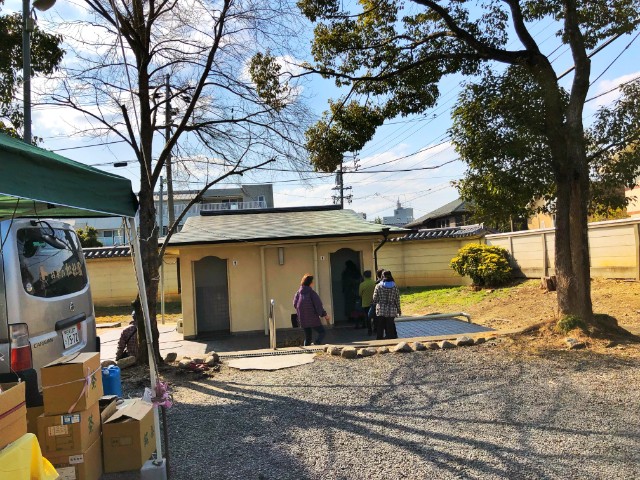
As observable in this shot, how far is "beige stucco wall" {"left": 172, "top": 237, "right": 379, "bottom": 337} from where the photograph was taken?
39.1 feet

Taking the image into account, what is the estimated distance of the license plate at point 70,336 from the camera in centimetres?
498

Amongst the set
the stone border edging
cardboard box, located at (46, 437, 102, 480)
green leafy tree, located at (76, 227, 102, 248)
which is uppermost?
green leafy tree, located at (76, 227, 102, 248)

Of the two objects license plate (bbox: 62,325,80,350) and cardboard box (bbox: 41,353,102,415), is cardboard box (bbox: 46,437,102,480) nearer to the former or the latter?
cardboard box (bbox: 41,353,102,415)

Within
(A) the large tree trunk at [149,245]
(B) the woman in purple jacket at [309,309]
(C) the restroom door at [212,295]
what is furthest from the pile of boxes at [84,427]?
(C) the restroom door at [212,295]

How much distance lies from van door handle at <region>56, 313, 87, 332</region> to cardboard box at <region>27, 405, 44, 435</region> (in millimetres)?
1289

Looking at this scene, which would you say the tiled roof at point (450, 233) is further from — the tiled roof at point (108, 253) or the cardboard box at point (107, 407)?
the cardboard box at point (107, 407)

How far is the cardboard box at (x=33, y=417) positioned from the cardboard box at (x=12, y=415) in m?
0.96

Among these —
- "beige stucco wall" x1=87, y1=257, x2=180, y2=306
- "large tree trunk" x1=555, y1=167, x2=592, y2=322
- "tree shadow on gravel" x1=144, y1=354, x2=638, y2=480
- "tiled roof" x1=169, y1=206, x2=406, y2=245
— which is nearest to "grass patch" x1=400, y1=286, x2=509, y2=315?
"tiled roof" x1=169, y1=206, x2=406, y2=245

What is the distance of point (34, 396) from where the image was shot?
417 centimetres

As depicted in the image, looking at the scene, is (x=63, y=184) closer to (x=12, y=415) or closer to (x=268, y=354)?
(x=12, y=415)

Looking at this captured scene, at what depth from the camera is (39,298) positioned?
4.59m

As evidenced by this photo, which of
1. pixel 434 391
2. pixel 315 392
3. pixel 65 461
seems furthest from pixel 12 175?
pixel 434 391

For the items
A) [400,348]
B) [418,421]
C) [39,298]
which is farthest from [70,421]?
[400,348]

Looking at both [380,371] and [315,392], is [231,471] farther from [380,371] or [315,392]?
[380,371]
